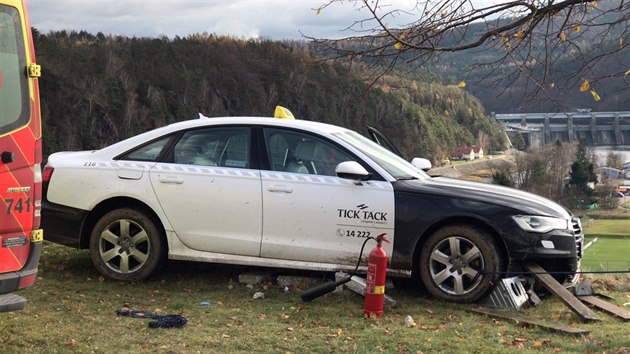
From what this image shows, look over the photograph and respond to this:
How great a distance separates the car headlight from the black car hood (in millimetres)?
45

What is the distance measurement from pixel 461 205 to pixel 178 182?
8.29 ft

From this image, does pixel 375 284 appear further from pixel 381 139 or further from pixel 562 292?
pixel 381 139

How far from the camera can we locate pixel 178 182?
656 centimetres

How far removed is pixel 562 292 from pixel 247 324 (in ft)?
8.72

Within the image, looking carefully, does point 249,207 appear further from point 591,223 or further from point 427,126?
point 427,126

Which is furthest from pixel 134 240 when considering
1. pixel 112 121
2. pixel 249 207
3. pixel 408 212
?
pixel 112 121

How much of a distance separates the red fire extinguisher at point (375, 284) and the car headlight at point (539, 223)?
128cm

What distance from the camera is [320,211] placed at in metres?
6.33

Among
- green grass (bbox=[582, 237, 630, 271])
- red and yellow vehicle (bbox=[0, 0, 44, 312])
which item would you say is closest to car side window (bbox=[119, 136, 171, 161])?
red and yellow vehicle (bbox=[0, 0, 44, 312])

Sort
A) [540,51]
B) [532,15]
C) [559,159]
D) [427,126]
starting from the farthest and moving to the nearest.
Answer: [427,126] → [559,159] → [540,51] → [532,15]

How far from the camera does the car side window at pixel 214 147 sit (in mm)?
6652

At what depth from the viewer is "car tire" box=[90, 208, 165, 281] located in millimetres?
6578

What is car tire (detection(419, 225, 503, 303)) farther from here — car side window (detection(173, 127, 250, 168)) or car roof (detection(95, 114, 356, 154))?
car side window (detection(173, 127, 250, 168))

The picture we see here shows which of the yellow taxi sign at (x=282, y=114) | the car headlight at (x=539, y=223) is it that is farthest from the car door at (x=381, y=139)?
the car headlight at (x=539, y=223)
